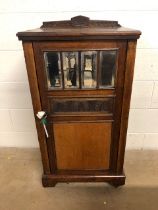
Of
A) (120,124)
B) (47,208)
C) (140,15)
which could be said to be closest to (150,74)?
(140,15)

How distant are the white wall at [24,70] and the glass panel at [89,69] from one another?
1.51 feet

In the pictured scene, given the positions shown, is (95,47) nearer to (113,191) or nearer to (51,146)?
(51,146)

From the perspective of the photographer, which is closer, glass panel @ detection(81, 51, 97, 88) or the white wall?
glass panel @ detection(81, 51, 97, 88)

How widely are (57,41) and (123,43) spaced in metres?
0.31

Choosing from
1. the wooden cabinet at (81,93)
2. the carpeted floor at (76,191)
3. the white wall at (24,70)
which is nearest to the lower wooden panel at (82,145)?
the wooden cabinet at (81,93)

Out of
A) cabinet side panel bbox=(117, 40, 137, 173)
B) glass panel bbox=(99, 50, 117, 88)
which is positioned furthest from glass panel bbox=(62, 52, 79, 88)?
cabinet side panel bbox=(117, 40, 137, 173)

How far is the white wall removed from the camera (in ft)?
4.42

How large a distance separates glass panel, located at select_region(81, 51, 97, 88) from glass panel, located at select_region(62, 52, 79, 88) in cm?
3

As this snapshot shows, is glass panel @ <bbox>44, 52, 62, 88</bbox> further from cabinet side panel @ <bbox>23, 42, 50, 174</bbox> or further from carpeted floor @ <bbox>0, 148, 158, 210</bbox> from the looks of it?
carpeted floor @ <bbox>0, 148, 158, 210</bbox>

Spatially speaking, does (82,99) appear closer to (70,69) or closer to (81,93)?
(81,93)

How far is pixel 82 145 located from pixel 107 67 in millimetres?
515

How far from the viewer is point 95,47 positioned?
39.9 inches

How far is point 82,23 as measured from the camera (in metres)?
1.22

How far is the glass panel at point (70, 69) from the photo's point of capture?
1.04m
